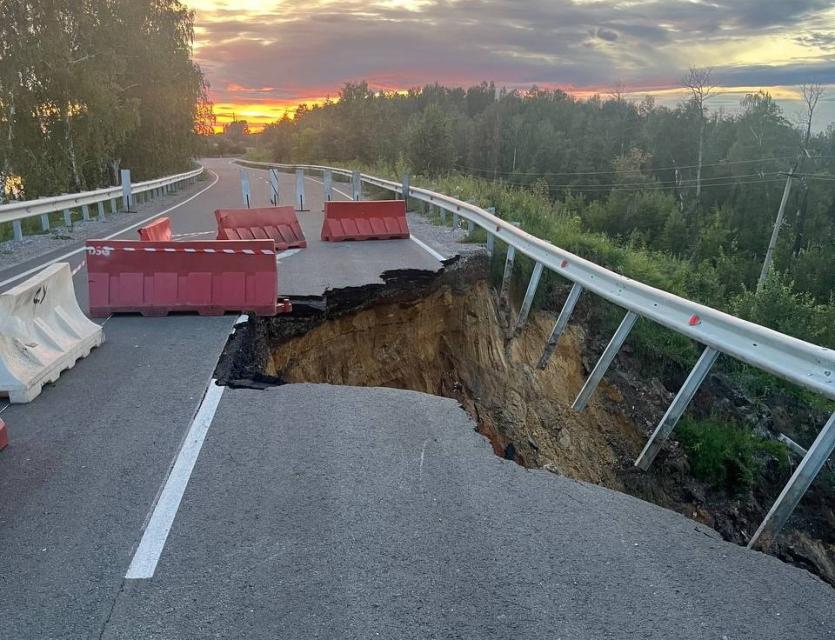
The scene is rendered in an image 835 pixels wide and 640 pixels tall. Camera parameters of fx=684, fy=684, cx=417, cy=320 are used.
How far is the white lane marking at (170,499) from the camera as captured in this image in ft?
11.8

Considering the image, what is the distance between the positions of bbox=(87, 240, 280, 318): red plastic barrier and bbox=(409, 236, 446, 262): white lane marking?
4.05 m

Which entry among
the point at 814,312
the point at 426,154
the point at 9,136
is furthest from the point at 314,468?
the point at 426,154

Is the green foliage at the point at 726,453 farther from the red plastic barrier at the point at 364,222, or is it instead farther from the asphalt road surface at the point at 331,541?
the red plastic barrier at the point at 364,222

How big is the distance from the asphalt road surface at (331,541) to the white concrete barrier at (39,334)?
27 cm

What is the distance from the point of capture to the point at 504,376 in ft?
32.1

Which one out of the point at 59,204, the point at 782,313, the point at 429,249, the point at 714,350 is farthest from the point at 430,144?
the point at 714,350

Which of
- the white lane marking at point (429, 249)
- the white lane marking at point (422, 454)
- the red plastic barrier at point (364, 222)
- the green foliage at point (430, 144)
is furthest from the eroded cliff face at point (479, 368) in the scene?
the green foliage at point (430, 144)

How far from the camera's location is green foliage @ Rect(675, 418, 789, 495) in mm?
6934

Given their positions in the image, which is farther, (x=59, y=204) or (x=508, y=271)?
(x=59, y=204)

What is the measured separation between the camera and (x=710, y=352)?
5.23m

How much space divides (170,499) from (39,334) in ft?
10.7

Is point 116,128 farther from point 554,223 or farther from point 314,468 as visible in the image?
point 314,468

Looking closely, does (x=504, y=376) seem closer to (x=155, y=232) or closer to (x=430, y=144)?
(x=155, y=232)

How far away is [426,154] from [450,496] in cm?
5117
